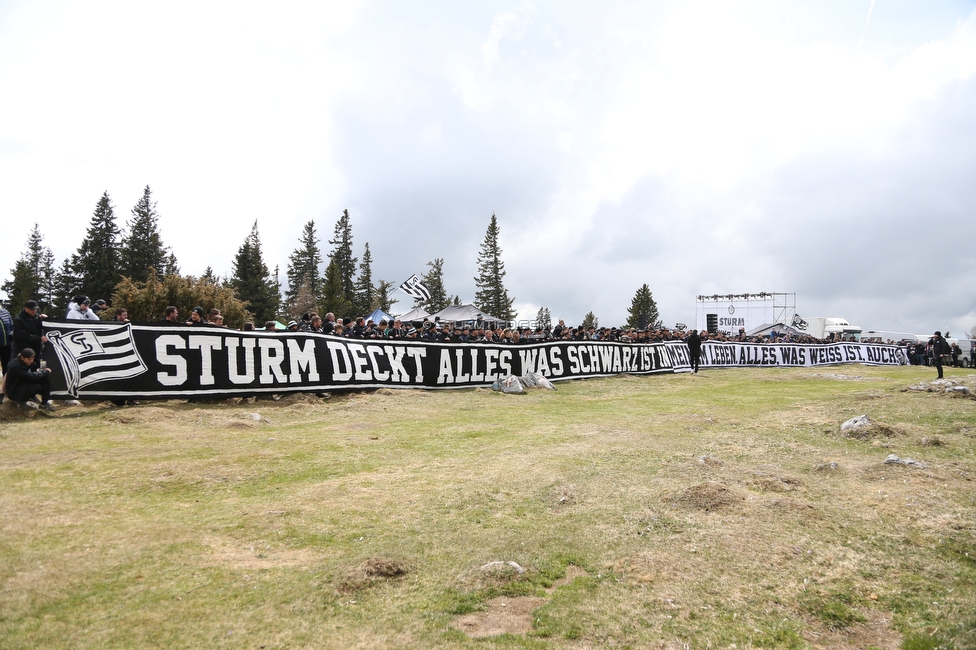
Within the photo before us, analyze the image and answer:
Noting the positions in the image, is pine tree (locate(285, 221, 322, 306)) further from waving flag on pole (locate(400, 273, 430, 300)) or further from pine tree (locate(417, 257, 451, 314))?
waving flag on pole (locate(400, 273, 430, 300))

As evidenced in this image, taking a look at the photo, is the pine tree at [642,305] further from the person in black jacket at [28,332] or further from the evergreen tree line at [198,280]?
the person in black jacket at [28,332]

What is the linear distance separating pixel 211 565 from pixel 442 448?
4326mm

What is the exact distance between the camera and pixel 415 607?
129 inches

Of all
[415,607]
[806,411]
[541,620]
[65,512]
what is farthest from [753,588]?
[806,411]

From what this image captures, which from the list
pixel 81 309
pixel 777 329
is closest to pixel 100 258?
pixel 81 309

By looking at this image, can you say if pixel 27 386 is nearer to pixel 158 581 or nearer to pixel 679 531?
pixel 158 581

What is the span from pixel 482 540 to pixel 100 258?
76.6 meters

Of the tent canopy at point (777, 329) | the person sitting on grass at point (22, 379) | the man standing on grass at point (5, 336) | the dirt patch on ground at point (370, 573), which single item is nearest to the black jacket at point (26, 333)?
the person sitting on grass at point (22, 379)

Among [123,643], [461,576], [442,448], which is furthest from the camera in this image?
[442,448]

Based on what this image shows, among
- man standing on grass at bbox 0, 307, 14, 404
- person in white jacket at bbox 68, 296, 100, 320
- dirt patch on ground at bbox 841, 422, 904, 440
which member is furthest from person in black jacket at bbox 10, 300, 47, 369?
dirt patch on ground at bbox 841, 422, 904, 440

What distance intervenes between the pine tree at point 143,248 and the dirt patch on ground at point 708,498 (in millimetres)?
71223

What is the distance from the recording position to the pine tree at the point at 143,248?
65.3m

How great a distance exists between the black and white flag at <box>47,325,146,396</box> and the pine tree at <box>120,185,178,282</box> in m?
61.4

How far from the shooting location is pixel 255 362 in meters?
12.4
